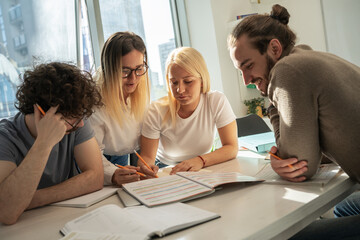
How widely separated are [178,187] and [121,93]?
0.90 m

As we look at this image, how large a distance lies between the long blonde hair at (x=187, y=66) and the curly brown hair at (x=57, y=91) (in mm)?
741

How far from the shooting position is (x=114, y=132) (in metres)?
2.08

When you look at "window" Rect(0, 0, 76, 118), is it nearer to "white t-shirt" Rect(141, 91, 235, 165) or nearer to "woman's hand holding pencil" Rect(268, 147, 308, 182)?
"white t-shirt" Rect(141, 91, 235, 165)

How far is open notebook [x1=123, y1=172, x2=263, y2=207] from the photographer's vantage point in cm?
120

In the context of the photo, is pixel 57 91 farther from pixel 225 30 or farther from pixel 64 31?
pixel 225 30

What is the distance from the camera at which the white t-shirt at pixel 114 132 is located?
6.65ft

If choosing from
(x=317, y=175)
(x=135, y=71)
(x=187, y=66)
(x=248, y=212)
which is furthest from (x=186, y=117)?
(x=248, y=212)

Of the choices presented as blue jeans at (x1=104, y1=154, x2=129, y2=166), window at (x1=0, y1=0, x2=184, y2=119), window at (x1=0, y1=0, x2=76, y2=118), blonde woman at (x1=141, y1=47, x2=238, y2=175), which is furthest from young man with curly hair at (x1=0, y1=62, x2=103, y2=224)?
window at (x1=0, y1=0, x2=76, y2=118)

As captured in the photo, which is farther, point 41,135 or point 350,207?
point 350,207

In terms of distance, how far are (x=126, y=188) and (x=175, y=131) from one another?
79cm

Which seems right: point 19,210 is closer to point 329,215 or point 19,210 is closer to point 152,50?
point 329,215

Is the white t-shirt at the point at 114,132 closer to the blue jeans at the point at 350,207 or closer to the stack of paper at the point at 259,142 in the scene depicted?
the stack of paper at the point at 259,142

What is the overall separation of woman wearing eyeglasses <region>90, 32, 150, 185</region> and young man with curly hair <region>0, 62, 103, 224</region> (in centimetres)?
47

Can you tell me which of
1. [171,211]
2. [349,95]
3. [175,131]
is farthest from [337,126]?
[175,131]
